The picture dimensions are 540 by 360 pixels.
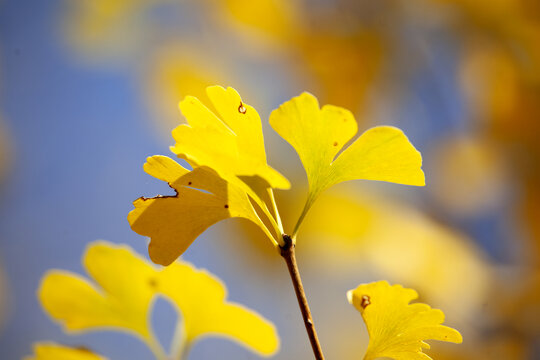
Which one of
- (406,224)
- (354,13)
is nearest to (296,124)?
Answer: (406,224)

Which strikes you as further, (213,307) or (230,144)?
(213,307)

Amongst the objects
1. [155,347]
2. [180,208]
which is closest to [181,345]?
[155,347]

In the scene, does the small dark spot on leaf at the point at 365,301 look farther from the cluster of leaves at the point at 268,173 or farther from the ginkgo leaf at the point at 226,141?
the ginkgo leaf at the point at 226,141

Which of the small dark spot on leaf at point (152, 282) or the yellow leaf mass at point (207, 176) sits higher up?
the yellow leaf mass at point (207, 176)

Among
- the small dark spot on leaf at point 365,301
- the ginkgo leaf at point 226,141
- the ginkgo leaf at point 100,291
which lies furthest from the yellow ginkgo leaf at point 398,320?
the ginkgo leaf at point 100,291

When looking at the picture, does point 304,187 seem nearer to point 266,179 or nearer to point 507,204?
point 507,204

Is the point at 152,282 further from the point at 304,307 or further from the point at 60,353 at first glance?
the point at 304,307

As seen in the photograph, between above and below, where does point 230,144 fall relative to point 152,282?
above
